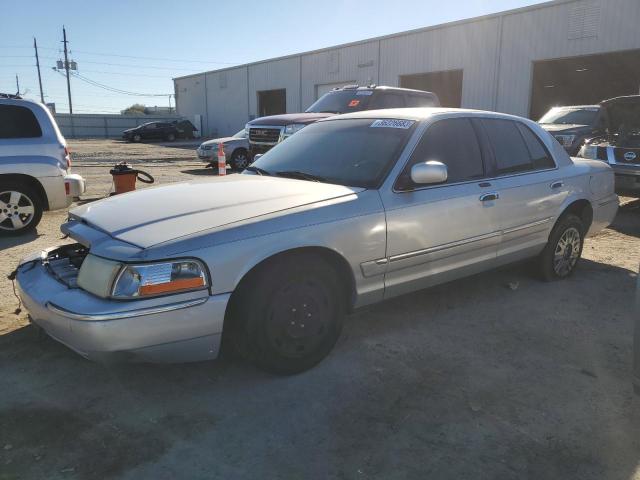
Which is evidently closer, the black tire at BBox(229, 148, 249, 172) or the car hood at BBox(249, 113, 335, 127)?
the car hood at BBox(249, 113, 335, 127)

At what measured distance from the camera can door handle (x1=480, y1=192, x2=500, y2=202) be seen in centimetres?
396

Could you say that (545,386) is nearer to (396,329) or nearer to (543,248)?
(396,329)

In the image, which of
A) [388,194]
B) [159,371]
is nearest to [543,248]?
[388,194]

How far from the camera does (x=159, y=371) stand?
3.22 metres

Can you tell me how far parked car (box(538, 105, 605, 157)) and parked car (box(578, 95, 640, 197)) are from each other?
53cm

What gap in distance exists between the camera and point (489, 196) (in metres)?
4.01

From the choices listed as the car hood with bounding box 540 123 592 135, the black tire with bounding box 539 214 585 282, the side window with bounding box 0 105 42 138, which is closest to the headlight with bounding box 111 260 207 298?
the black tire with bounding box 539 214 585 282

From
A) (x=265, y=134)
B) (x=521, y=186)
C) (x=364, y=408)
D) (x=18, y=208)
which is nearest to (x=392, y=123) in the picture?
(x=521, y=186)

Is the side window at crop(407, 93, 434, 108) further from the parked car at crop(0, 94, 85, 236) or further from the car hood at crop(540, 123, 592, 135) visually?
the parked car at crop(0, 94, 85, 236)

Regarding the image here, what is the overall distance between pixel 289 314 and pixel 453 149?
1899 millimetres

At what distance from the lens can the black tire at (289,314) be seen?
2.87m

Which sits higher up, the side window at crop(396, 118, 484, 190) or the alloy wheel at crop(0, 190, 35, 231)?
Result: the side window at crop(396, 118, 484, 190)

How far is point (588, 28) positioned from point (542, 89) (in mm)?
5134

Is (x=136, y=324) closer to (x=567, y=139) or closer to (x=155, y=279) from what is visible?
(x=155, y=279)
